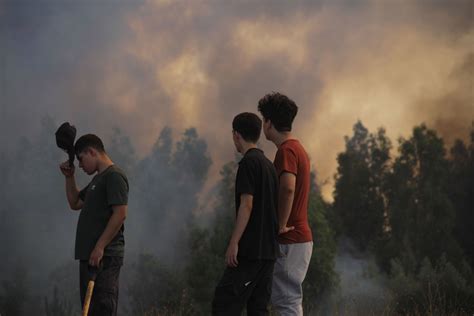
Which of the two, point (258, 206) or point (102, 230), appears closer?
point (258, 206)

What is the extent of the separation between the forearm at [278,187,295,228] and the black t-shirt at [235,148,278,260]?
2.0 inches

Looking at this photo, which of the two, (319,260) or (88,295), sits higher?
(319,260)

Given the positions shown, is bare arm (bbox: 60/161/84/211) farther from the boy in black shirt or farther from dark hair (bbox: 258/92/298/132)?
dark hair (bbox: 258/92/298/132)

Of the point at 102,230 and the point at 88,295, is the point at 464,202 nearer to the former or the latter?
the point at 102,230

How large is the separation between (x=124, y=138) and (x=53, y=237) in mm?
12704

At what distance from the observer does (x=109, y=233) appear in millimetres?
4746

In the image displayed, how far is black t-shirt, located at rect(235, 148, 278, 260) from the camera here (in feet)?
Answer: 14.4

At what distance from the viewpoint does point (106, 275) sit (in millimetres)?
4820

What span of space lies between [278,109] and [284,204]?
667 millimetres

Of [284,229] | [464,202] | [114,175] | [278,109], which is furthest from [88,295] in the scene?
[464,202]

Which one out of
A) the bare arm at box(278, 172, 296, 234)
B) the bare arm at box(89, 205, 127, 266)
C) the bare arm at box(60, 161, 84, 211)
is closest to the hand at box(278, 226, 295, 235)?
the bare arm at box(278, 172, 296, 234)

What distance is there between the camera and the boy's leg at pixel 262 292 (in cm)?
450

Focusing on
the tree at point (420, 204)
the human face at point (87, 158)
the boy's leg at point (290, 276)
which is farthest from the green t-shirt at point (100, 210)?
the tree at point (420, 204)

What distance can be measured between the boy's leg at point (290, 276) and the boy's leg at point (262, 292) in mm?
129
